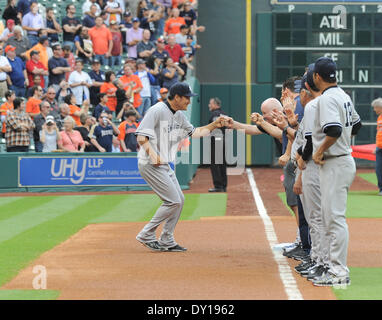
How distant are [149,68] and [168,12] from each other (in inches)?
141

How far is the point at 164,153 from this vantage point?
976 cm

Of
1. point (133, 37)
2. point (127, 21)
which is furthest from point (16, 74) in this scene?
point (127, 21)

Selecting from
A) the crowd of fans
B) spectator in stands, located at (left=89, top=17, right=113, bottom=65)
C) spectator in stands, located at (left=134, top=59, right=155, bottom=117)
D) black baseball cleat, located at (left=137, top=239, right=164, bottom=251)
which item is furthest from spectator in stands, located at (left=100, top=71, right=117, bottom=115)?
black baseball cleat, located at (left=137, top=239, right=164, bottom=251)

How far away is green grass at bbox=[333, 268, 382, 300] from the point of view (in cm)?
679

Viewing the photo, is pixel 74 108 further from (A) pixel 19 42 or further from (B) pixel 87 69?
(B) pixel 87 69

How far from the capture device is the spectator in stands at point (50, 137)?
19250 mm

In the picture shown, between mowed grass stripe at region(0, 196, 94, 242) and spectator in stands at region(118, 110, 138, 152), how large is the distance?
2497 millimetres

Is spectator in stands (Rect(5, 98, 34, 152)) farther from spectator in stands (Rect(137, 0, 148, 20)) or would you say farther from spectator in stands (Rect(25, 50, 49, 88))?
spectator in stands (Rect(137, 0, 148, 20))

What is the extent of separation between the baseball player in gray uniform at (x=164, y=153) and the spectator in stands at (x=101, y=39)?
1343 centimetres

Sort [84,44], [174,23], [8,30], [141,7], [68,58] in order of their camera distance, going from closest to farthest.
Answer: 1. [68,58]
2. [8,30]
3. [84,44]
4. [141,7]
5. [174,23]

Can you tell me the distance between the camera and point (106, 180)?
1953 cm

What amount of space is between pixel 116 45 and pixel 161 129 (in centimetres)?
1409
